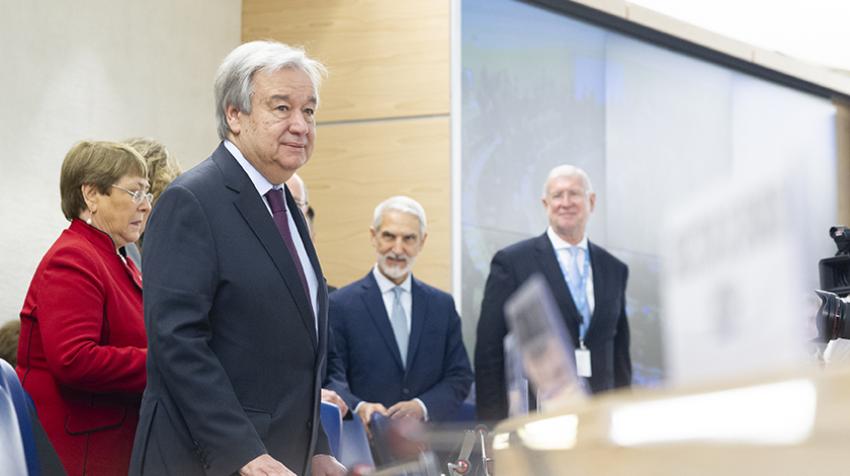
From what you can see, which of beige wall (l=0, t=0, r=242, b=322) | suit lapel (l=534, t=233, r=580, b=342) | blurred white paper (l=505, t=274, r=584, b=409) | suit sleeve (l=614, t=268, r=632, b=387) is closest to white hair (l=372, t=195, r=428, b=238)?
suit lapel (l=534, t=233, r=580, b=342)

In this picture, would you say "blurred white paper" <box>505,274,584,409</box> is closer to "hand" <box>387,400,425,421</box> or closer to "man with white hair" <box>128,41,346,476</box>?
"man with white hair" <box>128,41,346,476</box>

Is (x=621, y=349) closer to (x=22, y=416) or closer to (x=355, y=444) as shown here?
(x=355, y=444)

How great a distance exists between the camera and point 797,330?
1.09ft

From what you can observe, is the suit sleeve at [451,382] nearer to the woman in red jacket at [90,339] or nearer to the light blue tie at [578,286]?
the light blue tie at [578,286]

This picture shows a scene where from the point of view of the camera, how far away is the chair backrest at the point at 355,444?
9.85ft

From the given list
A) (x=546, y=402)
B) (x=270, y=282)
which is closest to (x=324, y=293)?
(x=270, y=282)

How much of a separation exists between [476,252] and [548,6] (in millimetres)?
1591

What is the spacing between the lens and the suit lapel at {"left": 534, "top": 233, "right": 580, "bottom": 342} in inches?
155

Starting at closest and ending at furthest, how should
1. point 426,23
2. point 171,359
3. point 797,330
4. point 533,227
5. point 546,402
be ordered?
point 797,330, point 546,402, point 171,359, point 426,23, point 533,227

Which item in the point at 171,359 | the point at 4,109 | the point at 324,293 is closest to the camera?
the point at 171,359

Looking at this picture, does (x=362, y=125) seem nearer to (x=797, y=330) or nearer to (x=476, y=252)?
(x=476, y=252)

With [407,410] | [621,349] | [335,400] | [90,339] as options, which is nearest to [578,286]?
[621,349]

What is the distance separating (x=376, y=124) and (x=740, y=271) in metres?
5.30

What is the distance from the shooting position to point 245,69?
80.0 inches
